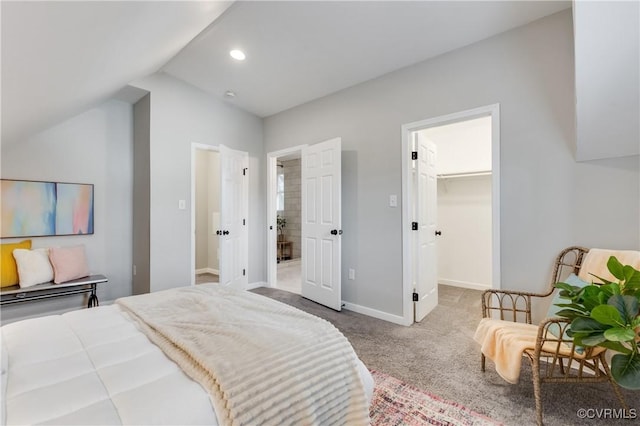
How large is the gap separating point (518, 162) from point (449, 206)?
215cm

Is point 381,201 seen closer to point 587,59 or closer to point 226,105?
point 587,59

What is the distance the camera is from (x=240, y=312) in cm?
148

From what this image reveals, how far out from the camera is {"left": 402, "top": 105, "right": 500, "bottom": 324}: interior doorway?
2922 mm

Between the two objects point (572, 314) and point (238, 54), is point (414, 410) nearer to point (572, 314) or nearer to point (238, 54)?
point (572, 314)

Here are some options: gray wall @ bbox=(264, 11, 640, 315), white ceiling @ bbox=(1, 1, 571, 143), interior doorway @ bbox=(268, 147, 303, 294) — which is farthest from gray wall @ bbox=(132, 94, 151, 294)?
interior doorway @ bbox=(268, 147, 303, 294)

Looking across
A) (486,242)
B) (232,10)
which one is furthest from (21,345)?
(486,242)

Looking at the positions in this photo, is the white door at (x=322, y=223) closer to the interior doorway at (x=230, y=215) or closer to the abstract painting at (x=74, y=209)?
the interior doorway at (x=230, y=215)

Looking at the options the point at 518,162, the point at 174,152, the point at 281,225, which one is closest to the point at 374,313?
the point at 518,162

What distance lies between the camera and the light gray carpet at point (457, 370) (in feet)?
5.43

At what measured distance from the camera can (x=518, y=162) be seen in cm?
234

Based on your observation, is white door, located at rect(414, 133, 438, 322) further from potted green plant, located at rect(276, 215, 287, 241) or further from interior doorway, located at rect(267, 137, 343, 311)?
potted green plant, located at rect(276, 215, 287, 241)

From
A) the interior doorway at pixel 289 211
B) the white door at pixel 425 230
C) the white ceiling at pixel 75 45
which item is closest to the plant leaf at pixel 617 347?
the white door at pixel 425 230

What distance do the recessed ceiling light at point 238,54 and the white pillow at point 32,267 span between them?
2.89 m

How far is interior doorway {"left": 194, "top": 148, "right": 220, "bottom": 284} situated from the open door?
155 cm
